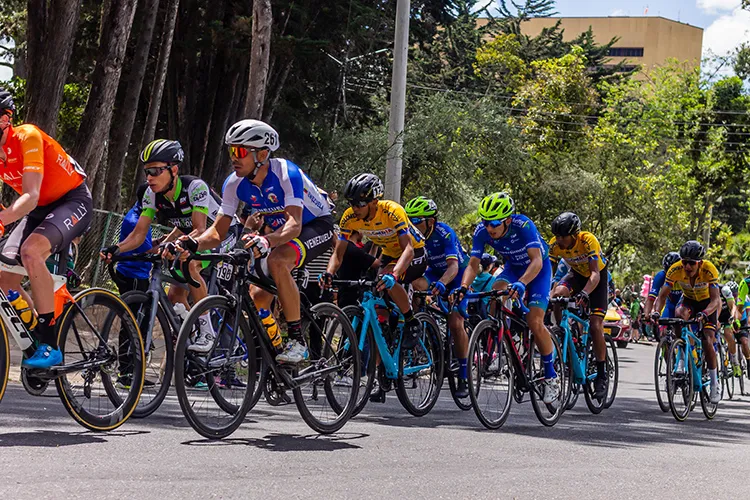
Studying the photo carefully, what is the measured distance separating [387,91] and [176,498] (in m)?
26.1

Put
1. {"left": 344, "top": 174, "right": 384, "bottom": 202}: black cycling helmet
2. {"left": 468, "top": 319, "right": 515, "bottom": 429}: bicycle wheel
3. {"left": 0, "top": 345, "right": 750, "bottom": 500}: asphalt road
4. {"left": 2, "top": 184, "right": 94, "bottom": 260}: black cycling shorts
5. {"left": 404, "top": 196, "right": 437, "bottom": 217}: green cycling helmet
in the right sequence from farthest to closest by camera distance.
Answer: {"left": 404, "top": 196, "right": 437, "bottom": 217}: green cycling helmet → {"left": 344, "top": 174, "right": 384, "bottom": 202}: black cycling helmet → {"left": 468, "top": 319, "right": 515, "bottom": 429}: bicycle wheel → {"left": 2, "top": 184, "right": 94, "bottom": 260}: black cycling shorts → {"left": 0, "top": 345, "right": 750, "bottom": 500}: asphalt road

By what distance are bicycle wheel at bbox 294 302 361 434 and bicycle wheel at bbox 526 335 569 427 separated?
2.43 m

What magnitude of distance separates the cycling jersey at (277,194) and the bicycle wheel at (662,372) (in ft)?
18.7

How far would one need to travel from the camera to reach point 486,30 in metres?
52.3

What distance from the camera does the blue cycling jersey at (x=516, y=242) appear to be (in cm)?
1041

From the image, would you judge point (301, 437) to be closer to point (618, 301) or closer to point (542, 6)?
point (618, 301)

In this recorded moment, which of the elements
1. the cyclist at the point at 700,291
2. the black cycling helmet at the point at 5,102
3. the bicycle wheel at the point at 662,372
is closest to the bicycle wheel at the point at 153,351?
the black cycling helmet at the point at 5,102

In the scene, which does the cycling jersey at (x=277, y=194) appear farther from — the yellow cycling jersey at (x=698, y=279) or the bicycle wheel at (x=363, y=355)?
the yellow cycling jersey at (x=698, y=279)

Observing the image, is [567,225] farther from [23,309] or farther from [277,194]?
[23,309]

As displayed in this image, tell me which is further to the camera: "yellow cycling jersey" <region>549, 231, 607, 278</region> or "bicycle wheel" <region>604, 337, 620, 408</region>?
"bicycle wheel" <region>604, 337, 620, 408</region>

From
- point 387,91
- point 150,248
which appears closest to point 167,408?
point 150,248

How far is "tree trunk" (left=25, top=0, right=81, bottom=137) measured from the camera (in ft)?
51.2

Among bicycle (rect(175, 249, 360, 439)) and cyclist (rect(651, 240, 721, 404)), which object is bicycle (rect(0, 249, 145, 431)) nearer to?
bicycle (rect(175, 249, 360, 439))

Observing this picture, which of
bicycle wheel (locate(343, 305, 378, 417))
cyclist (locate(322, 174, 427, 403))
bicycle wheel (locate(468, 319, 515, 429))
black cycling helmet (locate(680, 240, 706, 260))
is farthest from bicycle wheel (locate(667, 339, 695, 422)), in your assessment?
bicycle wheel (locate(343, 305, 378, 417))
